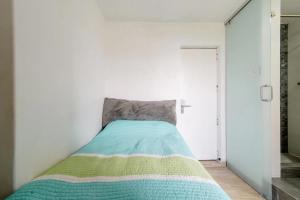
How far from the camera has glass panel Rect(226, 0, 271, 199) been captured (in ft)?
7.52

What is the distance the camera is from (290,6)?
8.94 ft

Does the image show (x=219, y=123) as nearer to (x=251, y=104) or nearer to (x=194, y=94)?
(x=194, y=94)

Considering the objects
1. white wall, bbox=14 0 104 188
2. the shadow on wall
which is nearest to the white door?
white wall, bbox=14 0 104 188

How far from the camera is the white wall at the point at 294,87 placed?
296 centimetres

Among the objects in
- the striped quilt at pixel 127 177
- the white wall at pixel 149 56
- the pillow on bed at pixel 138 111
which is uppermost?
the white wall at pixel 149 56

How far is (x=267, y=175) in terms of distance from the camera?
88.5 inches

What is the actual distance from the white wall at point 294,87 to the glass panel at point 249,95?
803 mm

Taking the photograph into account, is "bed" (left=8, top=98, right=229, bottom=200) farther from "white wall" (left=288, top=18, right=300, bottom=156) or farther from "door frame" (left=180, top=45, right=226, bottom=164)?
"white wall" (left=288, top=18, right=300, bottom=156)

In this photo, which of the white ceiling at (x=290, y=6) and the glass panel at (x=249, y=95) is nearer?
the glass panel at (x=249, y=95)

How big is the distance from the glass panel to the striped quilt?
→ 1253 mm

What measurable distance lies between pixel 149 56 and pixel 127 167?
244 cm

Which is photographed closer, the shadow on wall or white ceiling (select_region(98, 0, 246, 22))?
the shadow on wall

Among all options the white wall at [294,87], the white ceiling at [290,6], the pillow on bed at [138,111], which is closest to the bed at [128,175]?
the pillow on bed at [138,111]

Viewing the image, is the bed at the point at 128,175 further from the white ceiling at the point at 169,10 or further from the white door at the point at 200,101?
the white ceiling at the point at 169,10
